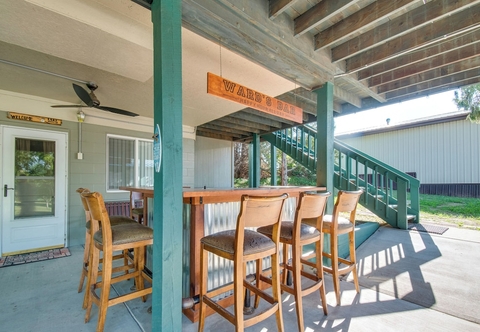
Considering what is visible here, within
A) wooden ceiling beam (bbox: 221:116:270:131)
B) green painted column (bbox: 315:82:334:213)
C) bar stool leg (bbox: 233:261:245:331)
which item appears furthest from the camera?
wooden ceiling beam (bbox: 221:116:270:131)

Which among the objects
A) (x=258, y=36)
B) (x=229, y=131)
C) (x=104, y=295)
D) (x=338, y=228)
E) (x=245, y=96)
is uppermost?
(x=258, y=36)

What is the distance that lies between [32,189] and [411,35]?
20.3 ft

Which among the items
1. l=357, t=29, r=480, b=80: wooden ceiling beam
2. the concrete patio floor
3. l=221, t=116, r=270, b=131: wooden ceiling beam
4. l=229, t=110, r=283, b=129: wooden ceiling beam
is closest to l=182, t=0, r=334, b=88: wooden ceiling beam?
l=357, t=29, r=480, b=80: wooden ceiling beam

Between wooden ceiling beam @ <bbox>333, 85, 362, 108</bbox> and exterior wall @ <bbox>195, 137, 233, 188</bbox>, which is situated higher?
wooden ceiling beam @ <bbox>333, 85, 362, 108</bbox>

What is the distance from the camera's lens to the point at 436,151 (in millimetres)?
9602

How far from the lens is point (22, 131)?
3721 millimetres

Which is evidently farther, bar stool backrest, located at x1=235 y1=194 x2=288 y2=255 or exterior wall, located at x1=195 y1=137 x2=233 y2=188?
exterior wall, located at x1=195 y1=137 x2=233 y2=188

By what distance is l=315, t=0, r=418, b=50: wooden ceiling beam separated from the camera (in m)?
2.11

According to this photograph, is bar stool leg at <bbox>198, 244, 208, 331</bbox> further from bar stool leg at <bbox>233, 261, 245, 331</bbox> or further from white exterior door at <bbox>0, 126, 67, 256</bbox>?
white exterior door at <bbox>0, 126, 67, 256</bbox>

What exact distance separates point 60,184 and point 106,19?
3.40m

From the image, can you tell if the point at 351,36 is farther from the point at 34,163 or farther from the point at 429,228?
the point at 34,163

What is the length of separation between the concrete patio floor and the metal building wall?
25.5 feet

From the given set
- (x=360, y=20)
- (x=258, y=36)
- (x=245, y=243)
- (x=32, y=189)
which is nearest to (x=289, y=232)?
(x=245, y=243)

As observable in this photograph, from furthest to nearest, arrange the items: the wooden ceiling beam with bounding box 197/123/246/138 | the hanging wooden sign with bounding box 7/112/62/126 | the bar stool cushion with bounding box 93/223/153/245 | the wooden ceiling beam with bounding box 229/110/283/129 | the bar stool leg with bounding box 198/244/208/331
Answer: the wooden ceiling beam with bounding box 197/123/246/138, the wooden ceiling beam with bounding box 229/110/283/129, the hanging wooden sign with bounding box 7/112/62/126, the bar stool cushion with bounding box 93/223/153/245, the bar stool leg with bounding box 198/244/208/331
